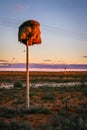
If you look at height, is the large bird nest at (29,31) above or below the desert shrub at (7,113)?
above

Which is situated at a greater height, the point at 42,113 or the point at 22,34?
the point at 22,34

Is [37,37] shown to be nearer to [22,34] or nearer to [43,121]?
[22,34]

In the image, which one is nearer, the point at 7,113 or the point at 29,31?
the point at 7,113

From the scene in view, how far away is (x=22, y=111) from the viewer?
1766 cm

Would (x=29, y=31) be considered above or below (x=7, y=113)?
above

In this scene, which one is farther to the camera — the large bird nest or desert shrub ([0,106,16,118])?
the large bird nest

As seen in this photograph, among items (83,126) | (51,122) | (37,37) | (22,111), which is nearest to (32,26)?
(37,37)

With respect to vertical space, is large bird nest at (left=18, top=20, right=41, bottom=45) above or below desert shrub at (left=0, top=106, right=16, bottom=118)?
above

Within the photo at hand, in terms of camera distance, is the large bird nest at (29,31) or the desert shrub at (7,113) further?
the large bird nest at (29,31)

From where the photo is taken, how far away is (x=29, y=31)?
58.3ft

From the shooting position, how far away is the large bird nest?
17.7 meters

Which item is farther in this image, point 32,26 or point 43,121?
point 32,26

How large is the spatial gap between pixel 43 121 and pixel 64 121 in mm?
1155

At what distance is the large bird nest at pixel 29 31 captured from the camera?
17.7m
